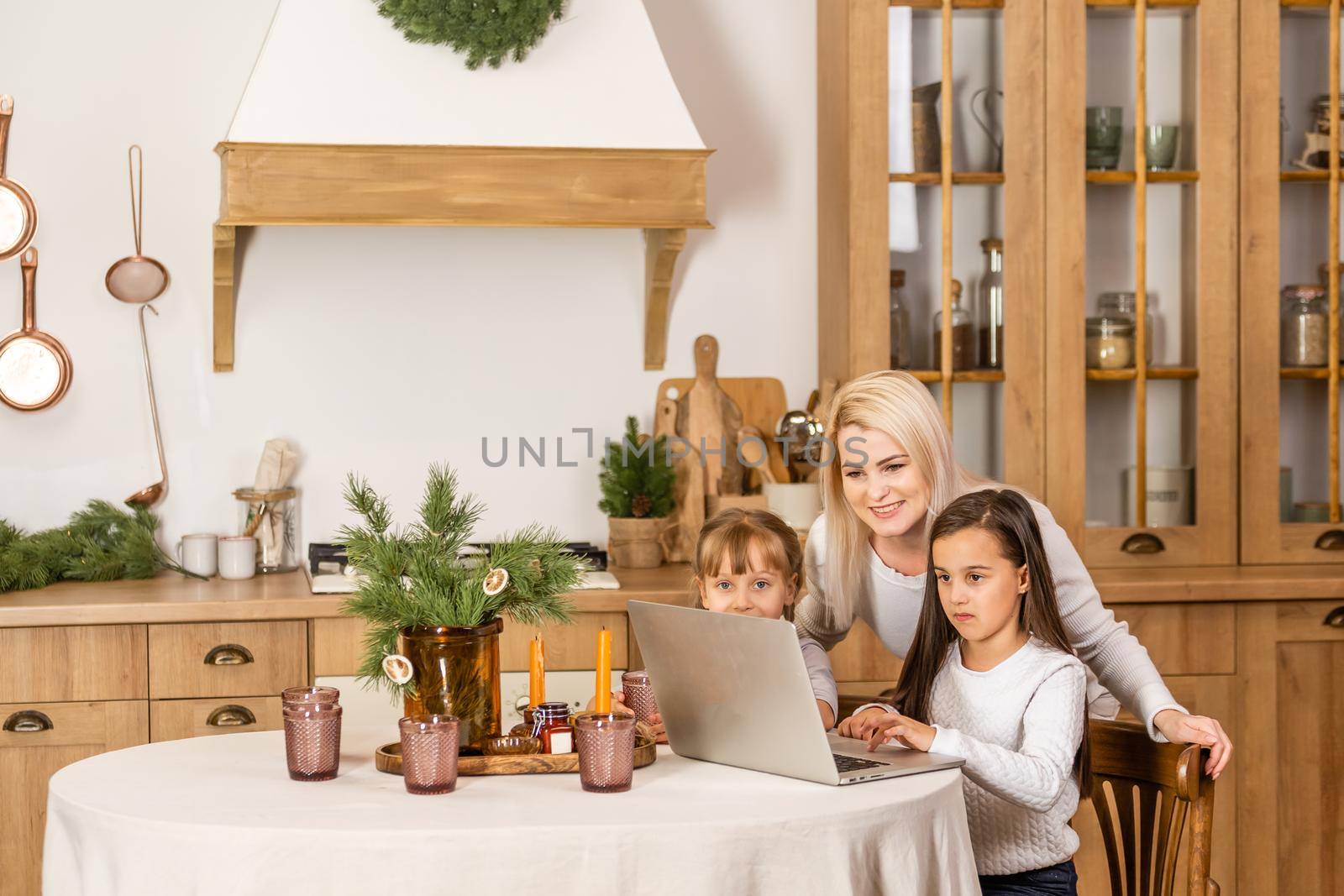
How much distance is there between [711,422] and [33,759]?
165 cm

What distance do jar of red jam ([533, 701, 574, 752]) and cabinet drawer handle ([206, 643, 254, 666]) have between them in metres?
1.33

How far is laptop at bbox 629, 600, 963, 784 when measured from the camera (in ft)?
4.74

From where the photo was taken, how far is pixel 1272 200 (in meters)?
3.04

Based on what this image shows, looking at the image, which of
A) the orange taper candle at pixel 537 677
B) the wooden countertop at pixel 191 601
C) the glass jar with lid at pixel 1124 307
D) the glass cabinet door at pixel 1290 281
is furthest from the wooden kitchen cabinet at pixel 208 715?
the glass cabinet door at pixel 1290 281

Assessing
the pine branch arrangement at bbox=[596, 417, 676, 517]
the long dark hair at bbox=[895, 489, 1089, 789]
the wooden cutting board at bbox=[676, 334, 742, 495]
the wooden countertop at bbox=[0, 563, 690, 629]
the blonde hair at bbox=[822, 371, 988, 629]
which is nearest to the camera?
the long dark hair at bbox=[895, 489, 1089, 789]

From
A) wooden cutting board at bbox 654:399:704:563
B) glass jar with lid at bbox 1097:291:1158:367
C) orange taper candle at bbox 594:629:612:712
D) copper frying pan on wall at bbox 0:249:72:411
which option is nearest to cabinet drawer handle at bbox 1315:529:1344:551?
glass jar with lid at bbox 1097:291:1158:367

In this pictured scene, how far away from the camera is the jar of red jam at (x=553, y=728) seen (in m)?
1.57

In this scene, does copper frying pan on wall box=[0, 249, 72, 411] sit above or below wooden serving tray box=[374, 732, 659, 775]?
above

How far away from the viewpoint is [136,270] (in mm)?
3180

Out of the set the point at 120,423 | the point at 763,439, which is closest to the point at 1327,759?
A: the point at 763,439

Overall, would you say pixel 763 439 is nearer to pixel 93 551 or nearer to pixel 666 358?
pixel 666 358

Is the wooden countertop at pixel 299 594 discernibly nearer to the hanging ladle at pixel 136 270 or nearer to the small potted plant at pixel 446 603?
the hanging ladle at pixel 136 270

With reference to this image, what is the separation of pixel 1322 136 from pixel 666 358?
1.59 metres

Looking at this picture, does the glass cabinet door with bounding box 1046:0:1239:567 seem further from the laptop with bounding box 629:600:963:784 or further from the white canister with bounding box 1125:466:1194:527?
the laptop with bounding box 629:600:963:784
